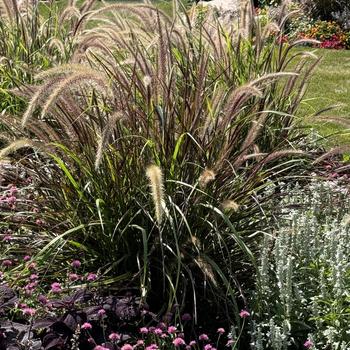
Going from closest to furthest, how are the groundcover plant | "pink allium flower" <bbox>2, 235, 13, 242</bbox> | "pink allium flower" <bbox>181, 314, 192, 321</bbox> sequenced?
"pink allium flower" <bbox>181, 314, 192, 321</bbox> → the groundcover plant → "pink allium flower" <bbox>2, 235, 13, 242</bbox>

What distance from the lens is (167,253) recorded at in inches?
153

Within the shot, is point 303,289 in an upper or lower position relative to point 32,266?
lower

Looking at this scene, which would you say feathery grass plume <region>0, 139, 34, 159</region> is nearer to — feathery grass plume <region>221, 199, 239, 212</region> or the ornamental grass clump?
the ornamental grass clump

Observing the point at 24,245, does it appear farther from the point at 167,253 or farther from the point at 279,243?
the point at 279,243

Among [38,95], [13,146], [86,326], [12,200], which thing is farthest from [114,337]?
[12,200]

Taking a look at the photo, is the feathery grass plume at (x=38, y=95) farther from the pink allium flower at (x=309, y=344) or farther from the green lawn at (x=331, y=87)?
the green lawn at (x=331, y=87)

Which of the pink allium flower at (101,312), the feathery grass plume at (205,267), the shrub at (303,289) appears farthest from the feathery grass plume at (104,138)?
the shrub at (303,289)

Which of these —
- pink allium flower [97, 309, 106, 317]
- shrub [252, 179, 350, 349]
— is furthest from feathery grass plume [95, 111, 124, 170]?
shrub [252, 179, 350, 349]

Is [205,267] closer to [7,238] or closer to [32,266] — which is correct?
[32,266]

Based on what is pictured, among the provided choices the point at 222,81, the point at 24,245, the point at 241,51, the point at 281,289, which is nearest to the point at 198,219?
the point at 281,289

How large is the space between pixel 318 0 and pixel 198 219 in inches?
525

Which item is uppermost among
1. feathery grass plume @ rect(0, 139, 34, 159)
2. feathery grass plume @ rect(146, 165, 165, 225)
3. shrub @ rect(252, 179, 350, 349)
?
feathery grass plume @ rect(0, 139, 34, 159)

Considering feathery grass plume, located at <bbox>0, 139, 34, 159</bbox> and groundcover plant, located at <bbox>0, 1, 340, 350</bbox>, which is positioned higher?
feathery grass plume, located at <bbox>0, 139, 34, 159</bbox>

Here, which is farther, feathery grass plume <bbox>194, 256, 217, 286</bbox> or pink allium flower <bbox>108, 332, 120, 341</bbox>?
feathery grass plume <bbox>194, 256, 217, 286</bbox>
